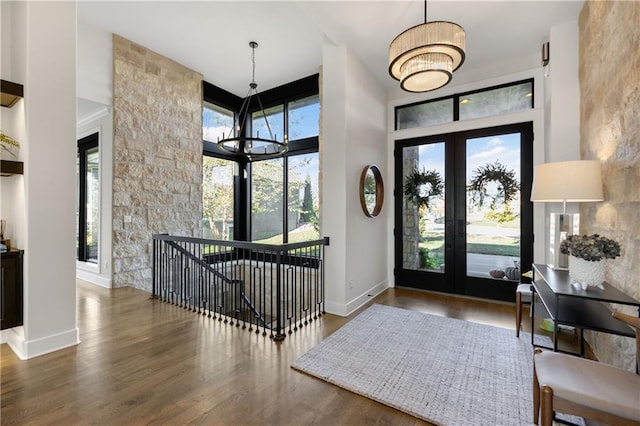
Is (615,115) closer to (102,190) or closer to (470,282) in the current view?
(470,282)

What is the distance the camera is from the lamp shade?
2.31 meters

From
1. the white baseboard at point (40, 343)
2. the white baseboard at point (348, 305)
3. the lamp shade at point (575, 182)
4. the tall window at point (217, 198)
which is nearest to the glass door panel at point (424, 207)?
the white baseboard at point (348, 305)

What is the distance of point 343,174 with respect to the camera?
12.6ft

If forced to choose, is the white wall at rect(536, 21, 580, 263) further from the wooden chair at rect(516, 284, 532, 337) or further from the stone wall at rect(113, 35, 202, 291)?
the stone wall at rect(113, 35, 202, 291)

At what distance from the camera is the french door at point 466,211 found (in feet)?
13.9

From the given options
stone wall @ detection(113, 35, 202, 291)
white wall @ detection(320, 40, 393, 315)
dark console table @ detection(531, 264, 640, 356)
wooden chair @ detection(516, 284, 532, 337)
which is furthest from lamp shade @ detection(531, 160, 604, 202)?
stone wall @ detection(113, 35, 202, 291)

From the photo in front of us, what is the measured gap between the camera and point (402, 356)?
2.69 m

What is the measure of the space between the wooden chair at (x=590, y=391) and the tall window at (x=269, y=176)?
437 centimetres

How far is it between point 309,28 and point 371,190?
2.56m

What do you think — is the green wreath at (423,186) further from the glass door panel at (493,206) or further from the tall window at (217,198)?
the tall window at (217,198)

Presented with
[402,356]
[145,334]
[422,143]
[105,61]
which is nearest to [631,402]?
[402,356]

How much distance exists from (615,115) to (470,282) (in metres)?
2.97

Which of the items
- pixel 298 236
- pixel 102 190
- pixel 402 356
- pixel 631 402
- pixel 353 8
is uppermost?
pixel 353 8

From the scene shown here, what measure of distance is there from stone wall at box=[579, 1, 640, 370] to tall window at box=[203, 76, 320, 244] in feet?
12.9
